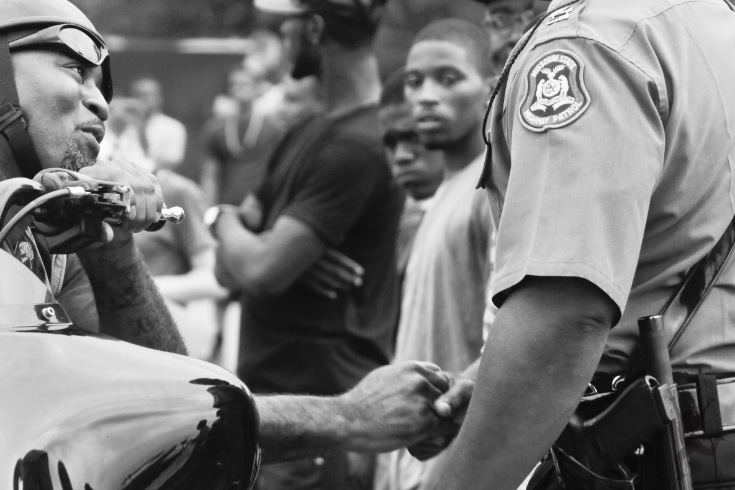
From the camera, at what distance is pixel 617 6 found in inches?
97.5

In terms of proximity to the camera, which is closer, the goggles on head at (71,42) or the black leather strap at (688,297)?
the black leather strap at (688,297)

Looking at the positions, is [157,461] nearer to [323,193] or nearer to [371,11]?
[323,193]

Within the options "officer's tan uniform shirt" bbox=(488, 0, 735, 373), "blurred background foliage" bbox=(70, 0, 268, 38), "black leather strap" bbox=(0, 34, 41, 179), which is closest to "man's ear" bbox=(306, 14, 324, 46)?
"black leather strap" bbox=(0, 34, 41, 179)

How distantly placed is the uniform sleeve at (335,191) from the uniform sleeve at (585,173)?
273 centimetres

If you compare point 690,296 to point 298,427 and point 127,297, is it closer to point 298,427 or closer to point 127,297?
point 298,427

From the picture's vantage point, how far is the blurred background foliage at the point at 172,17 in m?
25.4

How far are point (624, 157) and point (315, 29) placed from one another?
3443 mm

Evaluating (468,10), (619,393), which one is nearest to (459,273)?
(619,393)

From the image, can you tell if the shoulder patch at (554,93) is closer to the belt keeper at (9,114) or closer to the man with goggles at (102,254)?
the man with goggles at (102,254)

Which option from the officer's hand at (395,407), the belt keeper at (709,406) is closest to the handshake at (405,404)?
the officer's hand at (395,407)

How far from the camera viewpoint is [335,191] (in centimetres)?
514

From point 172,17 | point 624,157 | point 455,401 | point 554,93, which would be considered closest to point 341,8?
point 455,401

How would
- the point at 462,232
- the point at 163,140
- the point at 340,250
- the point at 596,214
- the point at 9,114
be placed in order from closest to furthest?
the point at 596,214, the point at 9,114, the point at 462,232, the point at 340,250, the point at 163,140

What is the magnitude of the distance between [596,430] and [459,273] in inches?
89.1
